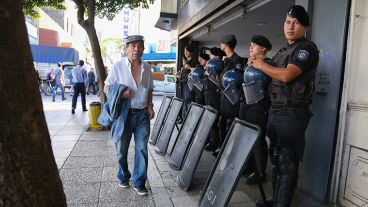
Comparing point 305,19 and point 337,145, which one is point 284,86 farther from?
point 337,145

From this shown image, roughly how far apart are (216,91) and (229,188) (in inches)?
120

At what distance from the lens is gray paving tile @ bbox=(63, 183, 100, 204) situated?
3.83m

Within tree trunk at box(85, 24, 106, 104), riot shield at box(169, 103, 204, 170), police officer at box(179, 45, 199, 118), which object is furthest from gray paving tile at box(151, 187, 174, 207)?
tree trunk at box(85, 24, 106, 104)

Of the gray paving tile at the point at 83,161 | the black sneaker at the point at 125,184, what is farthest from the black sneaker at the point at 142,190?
the gray paving tile at the point at 83,161

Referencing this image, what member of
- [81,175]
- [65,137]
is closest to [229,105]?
[81,175]

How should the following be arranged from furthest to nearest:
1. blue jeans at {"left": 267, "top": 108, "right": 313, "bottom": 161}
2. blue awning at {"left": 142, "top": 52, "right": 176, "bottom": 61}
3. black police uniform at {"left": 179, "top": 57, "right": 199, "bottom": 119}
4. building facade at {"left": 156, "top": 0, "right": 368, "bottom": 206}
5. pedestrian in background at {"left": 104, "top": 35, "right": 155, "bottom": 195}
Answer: blue awning at {"left": 142, "top": 52, "right": 176, "bottom": 61} < black police uniform at {"left": 179, "top": 57, "right": 199, "bottom": 119} < pedestrian in background at {"left": 104, "top": 35, "right": 155, "bottom": 195} < building facade at {"left": 156, "top": 0, "right": 368, "bottom": 206} < blue jeans at {"left": 267, "top": 108, "right": 313, "bottom": 161}

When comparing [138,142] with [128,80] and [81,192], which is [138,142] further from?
[81,192]

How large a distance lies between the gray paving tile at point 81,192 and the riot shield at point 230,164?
1.30 m

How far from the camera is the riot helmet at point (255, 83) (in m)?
3.35

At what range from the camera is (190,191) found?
13.6ft

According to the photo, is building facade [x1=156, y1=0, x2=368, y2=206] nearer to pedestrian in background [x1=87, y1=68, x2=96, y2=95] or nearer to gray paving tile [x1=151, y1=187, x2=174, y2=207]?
gray paving tile [x1=151, y1=187, x2=174, y2=207]

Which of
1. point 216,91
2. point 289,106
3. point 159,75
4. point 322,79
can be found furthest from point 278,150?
point 159,75

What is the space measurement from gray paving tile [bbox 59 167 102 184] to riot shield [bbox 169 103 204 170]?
108 centimetres

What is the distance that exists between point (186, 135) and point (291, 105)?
1.96m
